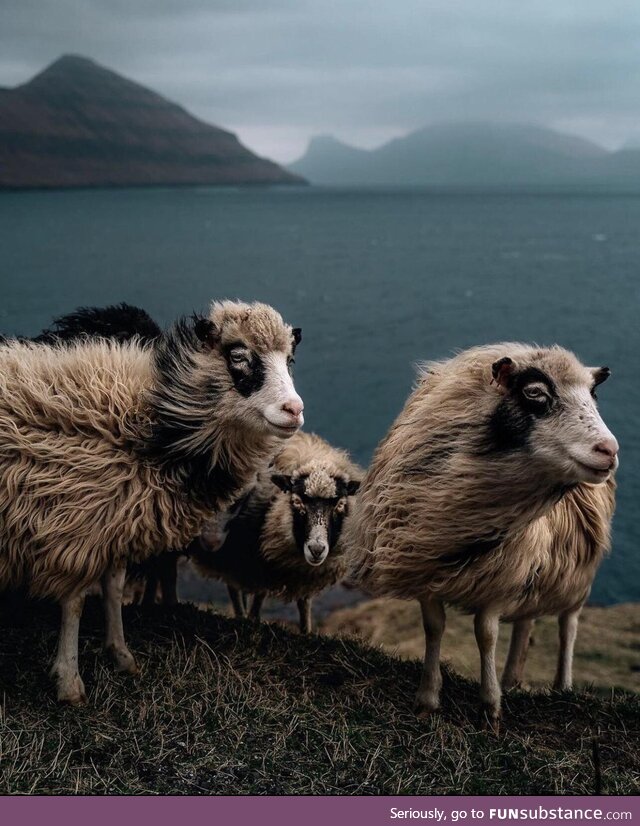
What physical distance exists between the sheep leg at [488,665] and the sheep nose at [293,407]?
76.1 inches

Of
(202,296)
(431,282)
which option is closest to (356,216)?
(431,282)

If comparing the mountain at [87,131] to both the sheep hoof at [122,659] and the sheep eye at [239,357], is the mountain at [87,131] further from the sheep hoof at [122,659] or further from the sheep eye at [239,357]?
the sheep hoof at [122,659]

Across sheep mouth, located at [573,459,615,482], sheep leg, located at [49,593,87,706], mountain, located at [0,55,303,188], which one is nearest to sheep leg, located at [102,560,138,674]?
sheep leg, located at [49,593,87,706]

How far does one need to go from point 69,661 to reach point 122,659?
533 mm

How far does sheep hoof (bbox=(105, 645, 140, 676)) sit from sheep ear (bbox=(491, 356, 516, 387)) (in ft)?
10.1

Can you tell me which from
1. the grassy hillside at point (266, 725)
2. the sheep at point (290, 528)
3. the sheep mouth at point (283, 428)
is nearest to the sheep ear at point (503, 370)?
the sheep mouth at point (283, 428)

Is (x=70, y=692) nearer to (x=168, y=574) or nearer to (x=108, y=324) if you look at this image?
(x=168, y=574)

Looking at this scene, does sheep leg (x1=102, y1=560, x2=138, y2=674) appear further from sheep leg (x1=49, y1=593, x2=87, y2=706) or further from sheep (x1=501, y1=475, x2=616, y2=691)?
sheep (x1=501, y1=475, x2=616, y2=691)

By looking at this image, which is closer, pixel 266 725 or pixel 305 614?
pixel 266 725

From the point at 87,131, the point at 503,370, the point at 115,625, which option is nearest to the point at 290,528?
the point at 115,625

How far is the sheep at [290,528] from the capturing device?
23.1ft

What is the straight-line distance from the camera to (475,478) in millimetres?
5148

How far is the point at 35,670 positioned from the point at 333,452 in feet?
11.1

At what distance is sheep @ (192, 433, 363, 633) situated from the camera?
23.1 feet
